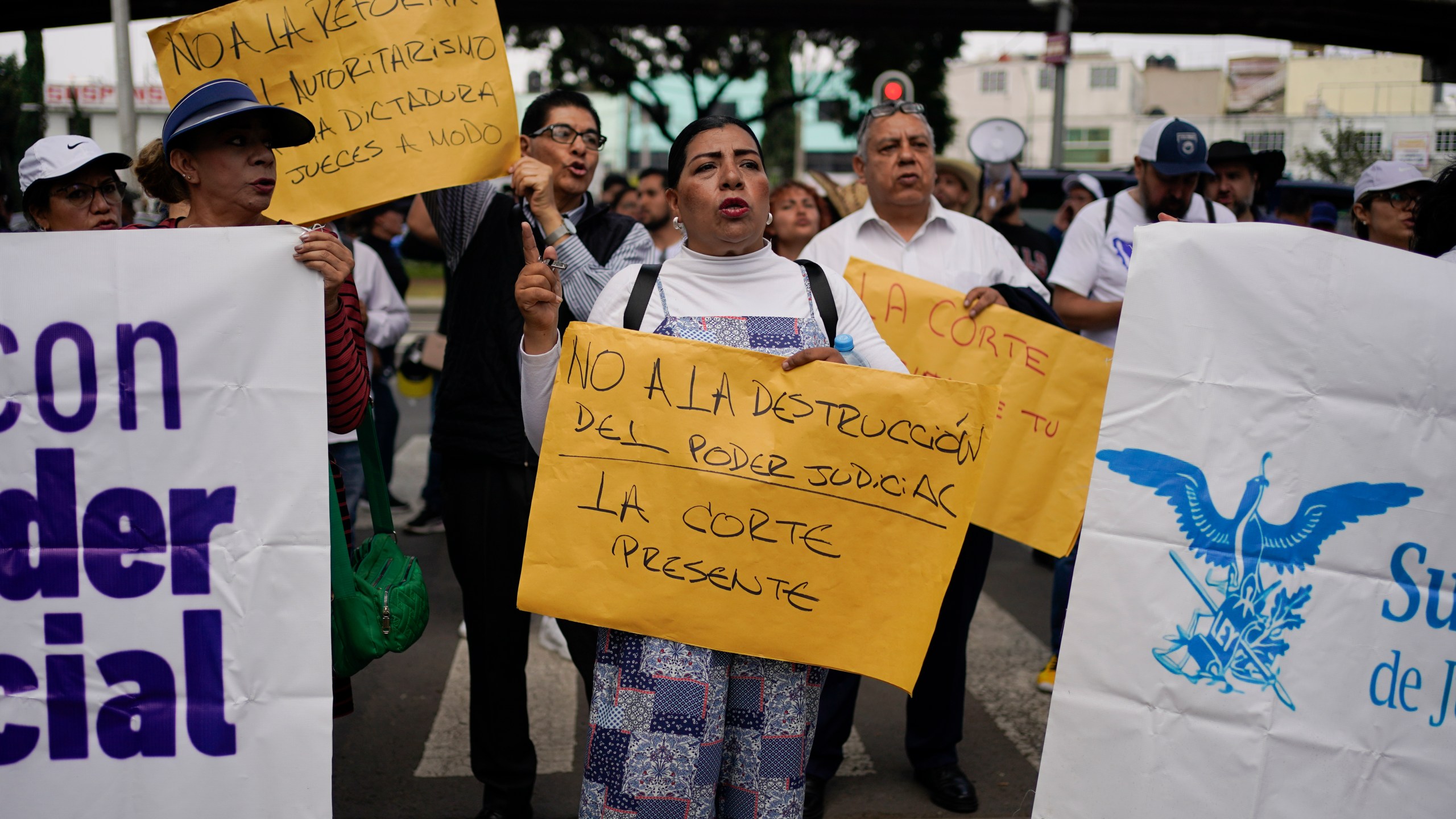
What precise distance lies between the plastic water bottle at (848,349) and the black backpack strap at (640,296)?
42cm

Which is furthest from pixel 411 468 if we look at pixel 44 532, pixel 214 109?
pixel 44 532

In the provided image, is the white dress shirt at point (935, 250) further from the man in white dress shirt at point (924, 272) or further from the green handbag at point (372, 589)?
the green handbag at point (372, 589)

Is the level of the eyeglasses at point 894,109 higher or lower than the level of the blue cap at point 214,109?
higher

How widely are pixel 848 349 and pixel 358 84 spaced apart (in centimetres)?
137

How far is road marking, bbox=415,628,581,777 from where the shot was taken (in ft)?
12.7

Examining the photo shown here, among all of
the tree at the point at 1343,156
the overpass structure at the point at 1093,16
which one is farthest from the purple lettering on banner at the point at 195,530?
the tree at the point at 1343,156

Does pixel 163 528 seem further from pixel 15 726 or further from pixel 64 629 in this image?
pixel 15 726

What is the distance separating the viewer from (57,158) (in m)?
3.38

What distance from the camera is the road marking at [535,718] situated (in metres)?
3.87

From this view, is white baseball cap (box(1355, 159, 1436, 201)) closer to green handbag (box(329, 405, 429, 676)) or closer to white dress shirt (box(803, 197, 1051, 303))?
white dress shirt (box(803, 197, 1051, 303))

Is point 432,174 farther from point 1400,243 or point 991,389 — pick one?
point 1400,243

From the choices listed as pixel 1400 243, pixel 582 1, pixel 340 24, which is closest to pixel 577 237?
pixel 340 24

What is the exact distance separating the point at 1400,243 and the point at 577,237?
2627 millimetres

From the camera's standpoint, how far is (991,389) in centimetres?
237
